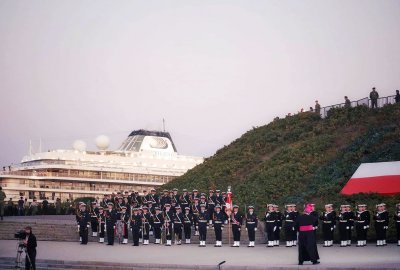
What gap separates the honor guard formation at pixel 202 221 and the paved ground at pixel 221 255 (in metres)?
0.84

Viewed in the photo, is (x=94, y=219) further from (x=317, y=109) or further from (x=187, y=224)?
(x=317, y=109)

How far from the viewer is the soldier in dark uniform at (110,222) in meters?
27.2

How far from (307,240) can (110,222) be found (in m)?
12.6

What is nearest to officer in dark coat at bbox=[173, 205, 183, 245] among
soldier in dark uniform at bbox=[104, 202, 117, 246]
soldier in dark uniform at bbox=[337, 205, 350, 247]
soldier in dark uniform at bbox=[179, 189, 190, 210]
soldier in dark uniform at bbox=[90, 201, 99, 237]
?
soldier in dark uniform at bbox=[179, 189, 190, 210]

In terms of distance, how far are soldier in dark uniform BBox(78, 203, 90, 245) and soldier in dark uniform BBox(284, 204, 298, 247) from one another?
8966mm

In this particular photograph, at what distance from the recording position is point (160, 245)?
A: 26.5m

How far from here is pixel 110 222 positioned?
2756 cm

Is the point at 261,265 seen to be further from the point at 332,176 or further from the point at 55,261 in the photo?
the point at 332,176

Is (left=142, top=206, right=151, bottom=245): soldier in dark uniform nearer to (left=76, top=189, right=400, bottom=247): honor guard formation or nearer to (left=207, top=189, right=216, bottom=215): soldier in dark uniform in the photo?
(left=76, top=189, right=400, bottom=247): honor guard formation

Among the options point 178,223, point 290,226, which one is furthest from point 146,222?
point 290,226

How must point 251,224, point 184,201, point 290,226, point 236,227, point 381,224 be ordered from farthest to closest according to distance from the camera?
1. point 184,201
2. point 236,227
3. point 251,224
4. point 290,226
5. point 381,224

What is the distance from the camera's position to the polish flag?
2803 centimetres

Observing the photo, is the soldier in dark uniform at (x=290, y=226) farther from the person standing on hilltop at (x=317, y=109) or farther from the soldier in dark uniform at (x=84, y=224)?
the person standing on hilltop at (x=317, y=109)

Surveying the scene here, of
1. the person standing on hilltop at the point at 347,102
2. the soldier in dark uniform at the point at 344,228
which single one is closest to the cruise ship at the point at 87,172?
the person standing on hilltop at the point at 347,102
